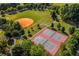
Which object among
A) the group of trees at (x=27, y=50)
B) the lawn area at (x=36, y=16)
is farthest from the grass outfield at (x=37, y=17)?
the group of trees at (x=27, y=50)

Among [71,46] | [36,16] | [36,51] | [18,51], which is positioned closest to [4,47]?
[18,51]

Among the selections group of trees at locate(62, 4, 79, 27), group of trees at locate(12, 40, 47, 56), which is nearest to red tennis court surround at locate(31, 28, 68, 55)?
group of trees at locate(12, 40, 47, 56)

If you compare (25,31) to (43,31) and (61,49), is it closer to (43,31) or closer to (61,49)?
(43,31)

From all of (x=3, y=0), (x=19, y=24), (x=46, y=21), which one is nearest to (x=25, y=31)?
(x=19, y=24)

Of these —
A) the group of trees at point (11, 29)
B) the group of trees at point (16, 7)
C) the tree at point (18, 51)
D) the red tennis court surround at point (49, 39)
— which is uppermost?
the group of trees at point (16, 7)

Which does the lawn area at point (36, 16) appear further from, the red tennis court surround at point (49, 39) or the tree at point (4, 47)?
the tree at point (4, 47)

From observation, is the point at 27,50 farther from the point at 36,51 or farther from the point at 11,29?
the point at 11,29

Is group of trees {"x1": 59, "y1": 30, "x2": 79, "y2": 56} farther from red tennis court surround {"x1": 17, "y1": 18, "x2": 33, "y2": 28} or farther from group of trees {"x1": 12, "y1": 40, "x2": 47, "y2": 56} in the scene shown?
red tennis court surround {"x1": 17, "y1": 18, "x2": 33, "y2": 28}
